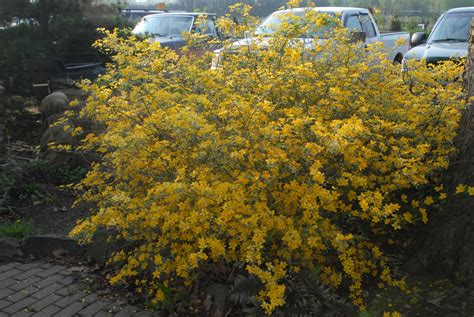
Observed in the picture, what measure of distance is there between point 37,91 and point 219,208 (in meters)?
6.67

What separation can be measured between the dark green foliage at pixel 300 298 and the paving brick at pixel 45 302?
1.41 meters

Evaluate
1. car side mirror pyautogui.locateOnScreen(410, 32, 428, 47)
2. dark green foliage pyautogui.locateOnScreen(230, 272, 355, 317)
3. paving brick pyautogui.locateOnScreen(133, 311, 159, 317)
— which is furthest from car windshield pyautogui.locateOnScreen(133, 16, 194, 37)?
dark green foliage pyautogui.locateOnScreen(230, 272, 355, 317)

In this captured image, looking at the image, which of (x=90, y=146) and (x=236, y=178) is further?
(x=90, y=146)

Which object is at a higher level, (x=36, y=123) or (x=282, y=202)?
(x=282, y=202)

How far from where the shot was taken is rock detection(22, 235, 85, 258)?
4621 millimetres

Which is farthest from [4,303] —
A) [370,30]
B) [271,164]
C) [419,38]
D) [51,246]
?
[370,30]

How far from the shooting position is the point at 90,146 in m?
4.26

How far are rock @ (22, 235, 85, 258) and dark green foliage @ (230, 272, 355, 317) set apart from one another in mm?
1898

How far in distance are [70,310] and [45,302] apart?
0.24m

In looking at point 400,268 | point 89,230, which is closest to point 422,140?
point 400,268

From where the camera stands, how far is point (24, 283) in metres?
4.12

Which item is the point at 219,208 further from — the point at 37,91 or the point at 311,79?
the point at 37,91

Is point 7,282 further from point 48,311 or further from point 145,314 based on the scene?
point 145,314

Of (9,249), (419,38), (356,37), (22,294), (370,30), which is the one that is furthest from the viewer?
(370,30)
